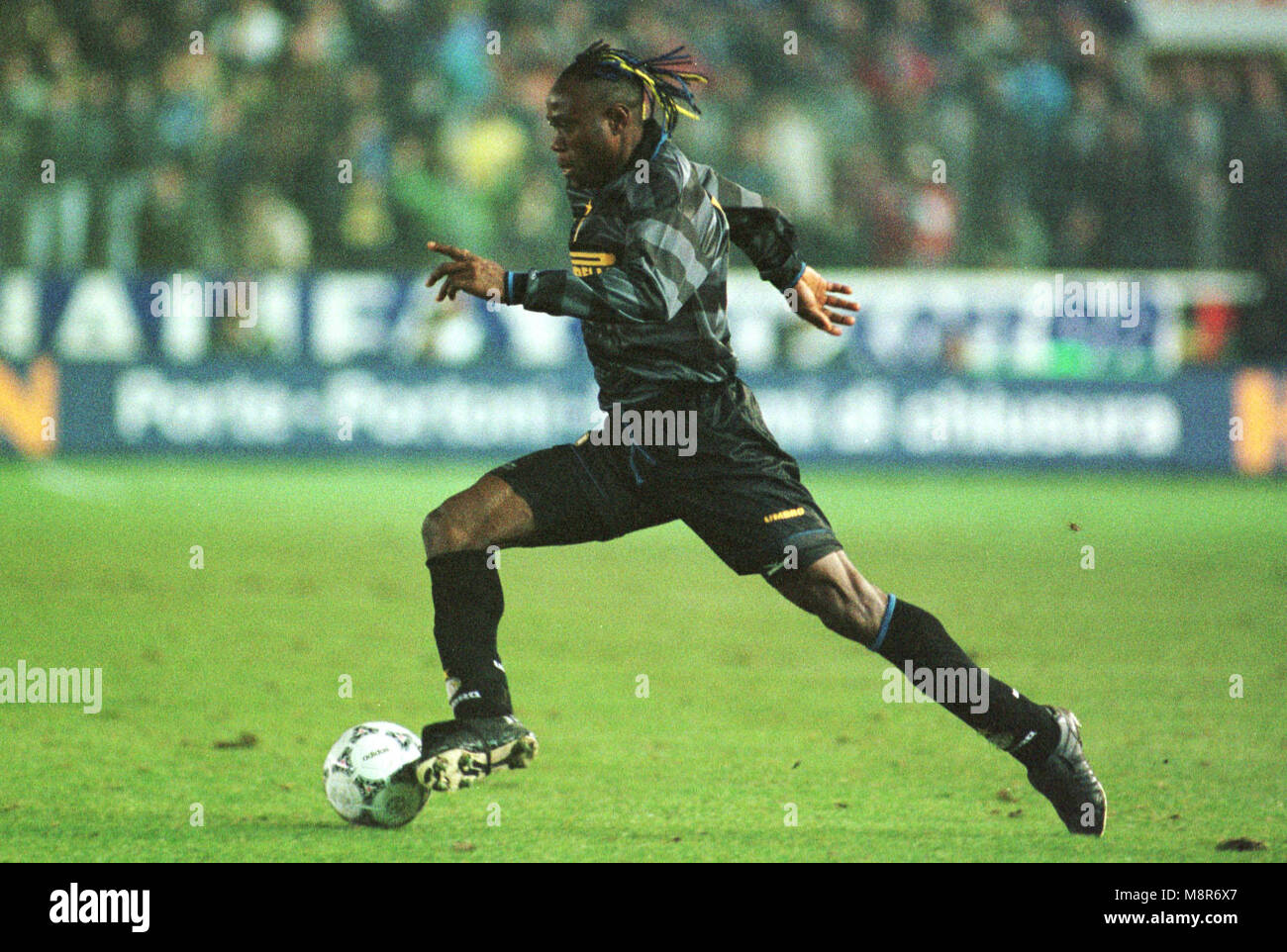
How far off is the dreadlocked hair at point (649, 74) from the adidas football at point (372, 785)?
1.92m

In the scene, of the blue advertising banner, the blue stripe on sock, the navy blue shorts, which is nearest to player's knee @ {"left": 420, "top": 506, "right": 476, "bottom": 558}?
the navy blue shorts

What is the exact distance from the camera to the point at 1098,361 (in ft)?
50.3

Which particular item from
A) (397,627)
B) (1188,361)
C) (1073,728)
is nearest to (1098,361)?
(1188,361)

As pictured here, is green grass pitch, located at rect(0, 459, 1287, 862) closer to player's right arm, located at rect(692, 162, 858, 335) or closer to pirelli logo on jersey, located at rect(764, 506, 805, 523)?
pirelli logo on jersey, located at rect(764, 506, 805, 523)

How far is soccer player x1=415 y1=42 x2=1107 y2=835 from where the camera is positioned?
4.63 metres

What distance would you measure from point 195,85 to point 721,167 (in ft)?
16.0

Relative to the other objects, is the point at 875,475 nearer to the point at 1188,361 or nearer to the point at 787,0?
the point at 1188,361

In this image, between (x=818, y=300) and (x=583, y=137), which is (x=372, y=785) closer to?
(x=583, y=137)

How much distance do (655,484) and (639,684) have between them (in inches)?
88.0

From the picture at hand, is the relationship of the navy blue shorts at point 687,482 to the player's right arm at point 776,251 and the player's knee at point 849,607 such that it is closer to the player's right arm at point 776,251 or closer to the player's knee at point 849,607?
the player's knee at point 849,607

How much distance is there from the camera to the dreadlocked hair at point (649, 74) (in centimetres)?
471

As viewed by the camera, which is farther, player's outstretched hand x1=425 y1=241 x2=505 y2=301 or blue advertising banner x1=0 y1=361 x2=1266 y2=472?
blue advertising banner x1=0 y1=361 x2=1266 y2=472

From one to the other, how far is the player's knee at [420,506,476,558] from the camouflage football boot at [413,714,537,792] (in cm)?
48

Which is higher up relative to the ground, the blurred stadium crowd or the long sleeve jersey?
the blurred stadium crowd
